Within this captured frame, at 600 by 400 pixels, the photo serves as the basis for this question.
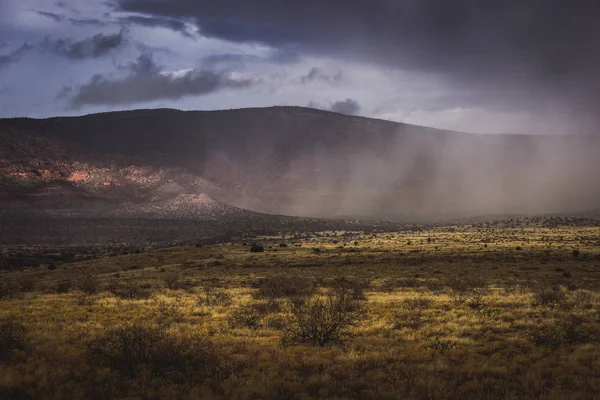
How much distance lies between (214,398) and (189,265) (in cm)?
3475

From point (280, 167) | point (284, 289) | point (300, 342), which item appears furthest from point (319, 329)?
point (280, 167)

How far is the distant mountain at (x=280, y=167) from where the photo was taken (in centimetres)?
10938

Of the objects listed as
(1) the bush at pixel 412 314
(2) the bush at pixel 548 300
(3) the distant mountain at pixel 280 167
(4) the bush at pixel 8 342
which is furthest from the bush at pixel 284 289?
(3) the distant mountain at pixel 280 167

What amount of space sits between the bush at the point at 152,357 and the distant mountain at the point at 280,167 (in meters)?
94.6

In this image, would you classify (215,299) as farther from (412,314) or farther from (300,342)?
(412,314)

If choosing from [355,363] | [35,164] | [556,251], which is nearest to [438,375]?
[355,363]

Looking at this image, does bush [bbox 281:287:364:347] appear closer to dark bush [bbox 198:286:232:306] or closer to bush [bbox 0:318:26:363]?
dark bush [bbox 198:286:232:306]

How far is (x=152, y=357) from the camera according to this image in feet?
32.7

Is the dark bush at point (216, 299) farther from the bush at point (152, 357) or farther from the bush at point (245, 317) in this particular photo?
the bush at point (152, 357)

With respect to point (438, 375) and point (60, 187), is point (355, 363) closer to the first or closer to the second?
point (438, 375)

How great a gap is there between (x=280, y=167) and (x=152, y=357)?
141 metres

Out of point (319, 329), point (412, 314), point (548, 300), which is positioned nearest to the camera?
Answer: point (319, 329)

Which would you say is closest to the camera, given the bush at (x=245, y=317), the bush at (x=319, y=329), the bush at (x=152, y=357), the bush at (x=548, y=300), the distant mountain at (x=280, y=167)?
the bush at (x=152, y=357)

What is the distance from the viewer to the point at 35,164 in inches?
4267
